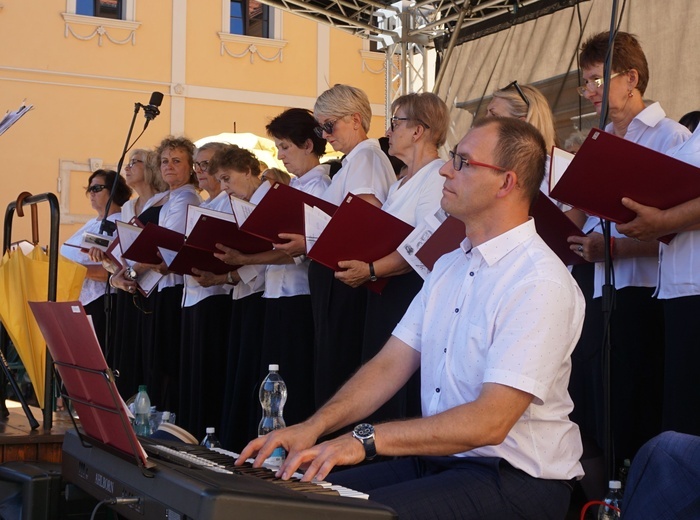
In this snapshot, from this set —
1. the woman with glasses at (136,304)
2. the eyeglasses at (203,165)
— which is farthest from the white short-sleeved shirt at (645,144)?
the woman with glasses at (136,304)

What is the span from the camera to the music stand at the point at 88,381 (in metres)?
2.08

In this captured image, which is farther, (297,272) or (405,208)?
(297,272)

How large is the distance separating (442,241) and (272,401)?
164cm

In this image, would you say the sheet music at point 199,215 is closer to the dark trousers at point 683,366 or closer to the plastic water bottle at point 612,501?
the dark trousers at point 683,366

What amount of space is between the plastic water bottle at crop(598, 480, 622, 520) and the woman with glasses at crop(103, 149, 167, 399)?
4.14 m

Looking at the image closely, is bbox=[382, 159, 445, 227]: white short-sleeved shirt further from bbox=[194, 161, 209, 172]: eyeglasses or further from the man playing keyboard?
bbox=[194, 161, 209, 172]: eyeglasses

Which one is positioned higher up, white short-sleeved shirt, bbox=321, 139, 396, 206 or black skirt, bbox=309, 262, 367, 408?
white short-sleeved shirt, bbox=321, 139, 396, 206

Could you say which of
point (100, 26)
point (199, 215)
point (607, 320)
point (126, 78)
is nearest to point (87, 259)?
point (199, 215)

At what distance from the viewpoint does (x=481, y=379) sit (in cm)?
251

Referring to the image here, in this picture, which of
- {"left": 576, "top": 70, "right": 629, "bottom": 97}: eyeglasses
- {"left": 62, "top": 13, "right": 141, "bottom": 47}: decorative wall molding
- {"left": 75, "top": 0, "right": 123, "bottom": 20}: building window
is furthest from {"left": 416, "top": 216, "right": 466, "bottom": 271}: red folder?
{"left": 75, "top": 0, "right": 123, "bottom": 20}: building window

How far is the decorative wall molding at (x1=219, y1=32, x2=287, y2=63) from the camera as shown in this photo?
16.2m

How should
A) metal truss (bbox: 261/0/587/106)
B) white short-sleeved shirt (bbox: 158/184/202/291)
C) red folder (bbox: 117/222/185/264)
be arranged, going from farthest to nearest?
metal truss (bbox: 261/0/587/106), white short-sleeved shirt (bbox: 158/184/202/291), red folder (bbox: 117/222/185/264)

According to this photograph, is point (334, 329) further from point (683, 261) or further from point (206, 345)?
point (683, 261)

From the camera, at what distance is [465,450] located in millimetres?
2326
